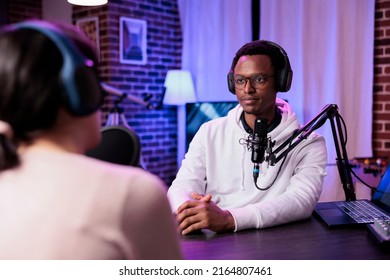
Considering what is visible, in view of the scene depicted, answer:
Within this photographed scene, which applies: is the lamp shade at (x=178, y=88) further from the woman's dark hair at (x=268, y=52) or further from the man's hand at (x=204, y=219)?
the man's hand at (x=204, y=219)

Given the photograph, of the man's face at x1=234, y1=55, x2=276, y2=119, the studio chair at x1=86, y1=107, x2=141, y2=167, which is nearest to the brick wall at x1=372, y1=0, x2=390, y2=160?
the man's face at x1=234, y1=55, x2=276, y2=119

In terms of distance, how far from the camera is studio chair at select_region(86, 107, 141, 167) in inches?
39.4

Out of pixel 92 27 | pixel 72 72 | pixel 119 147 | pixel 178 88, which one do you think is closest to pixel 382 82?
pixel 178 88

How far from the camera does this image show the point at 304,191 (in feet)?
4.49

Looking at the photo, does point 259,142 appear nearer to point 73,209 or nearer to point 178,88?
point 73,209

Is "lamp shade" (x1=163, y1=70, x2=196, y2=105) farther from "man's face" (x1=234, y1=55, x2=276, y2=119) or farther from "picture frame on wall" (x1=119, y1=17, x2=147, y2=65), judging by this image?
"man's face" (x1=234, y1=55, x2=276, y2=119)

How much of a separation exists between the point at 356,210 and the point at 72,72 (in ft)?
3.29

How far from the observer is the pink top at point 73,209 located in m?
0.57

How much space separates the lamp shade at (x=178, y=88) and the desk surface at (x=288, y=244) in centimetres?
300

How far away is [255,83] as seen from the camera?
1575mm

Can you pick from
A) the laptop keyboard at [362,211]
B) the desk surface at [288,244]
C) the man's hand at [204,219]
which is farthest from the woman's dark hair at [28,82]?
the laptop keyboard at [362,211]

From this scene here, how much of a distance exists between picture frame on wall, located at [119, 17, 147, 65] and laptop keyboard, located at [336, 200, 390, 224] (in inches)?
120

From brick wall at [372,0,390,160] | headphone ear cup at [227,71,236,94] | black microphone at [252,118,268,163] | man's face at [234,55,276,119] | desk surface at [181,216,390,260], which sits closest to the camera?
desk surface at [181,216,390,260]

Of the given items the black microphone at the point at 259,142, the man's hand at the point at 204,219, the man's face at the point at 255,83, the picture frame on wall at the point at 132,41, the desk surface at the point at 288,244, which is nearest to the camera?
the desk surface at the point at 288,244
